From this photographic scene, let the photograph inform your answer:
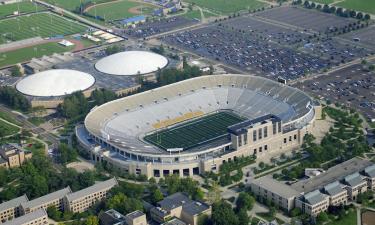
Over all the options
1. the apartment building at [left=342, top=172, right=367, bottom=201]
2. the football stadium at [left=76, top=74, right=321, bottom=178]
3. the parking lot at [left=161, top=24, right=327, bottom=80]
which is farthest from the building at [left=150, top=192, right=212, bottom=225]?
the parking lot at [left=161, top=24, right=327, bottom=80]

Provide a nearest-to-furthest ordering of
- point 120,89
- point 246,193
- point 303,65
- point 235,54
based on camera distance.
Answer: point 246,193, point 120,89, point 303,65, point 235,54

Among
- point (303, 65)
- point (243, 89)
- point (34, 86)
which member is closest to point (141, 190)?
point (243, 89)

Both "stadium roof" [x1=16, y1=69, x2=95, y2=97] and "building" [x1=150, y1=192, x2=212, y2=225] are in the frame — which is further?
"stadium roof" [x1=16, y1=69, x2=95, y2=97]

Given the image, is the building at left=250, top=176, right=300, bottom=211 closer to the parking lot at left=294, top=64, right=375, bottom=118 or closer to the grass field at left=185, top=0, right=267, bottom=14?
the parking lot at left=294, top=64, right=375, bottom=118

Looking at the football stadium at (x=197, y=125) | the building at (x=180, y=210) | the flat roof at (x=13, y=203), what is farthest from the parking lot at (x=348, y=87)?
the flat roof at (x=13, y=203)

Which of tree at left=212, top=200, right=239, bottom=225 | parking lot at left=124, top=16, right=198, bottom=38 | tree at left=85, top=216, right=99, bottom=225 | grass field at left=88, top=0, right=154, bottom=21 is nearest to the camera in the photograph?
tree at left=212, top=200, right=239, bottom=225

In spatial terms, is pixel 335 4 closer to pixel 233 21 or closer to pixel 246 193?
pixel 233 21

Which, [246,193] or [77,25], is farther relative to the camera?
[77,25]
